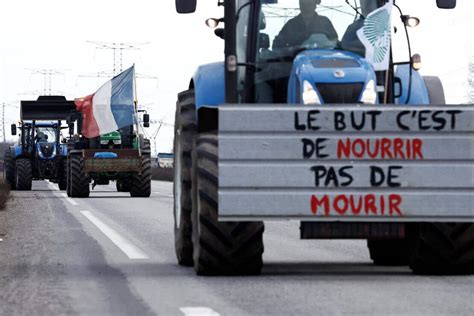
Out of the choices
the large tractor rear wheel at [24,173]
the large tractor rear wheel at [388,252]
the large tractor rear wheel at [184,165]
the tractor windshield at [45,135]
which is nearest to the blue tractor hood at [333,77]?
the large tractor rear wheel at [184,165]

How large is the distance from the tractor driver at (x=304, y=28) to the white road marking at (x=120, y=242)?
10.8ft

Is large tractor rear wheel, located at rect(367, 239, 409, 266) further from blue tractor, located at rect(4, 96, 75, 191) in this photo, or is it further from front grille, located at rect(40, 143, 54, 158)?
front grille, located at rect(40, 143, 54, 158)

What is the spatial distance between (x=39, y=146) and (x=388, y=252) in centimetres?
3829

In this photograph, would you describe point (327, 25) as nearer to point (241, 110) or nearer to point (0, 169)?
point (241, 110)

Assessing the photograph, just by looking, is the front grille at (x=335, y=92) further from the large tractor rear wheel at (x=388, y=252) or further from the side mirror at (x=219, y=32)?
the large tractor rear wheel at (x=388, y=252)

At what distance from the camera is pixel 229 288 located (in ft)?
35.3

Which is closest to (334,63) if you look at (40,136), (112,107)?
(112,107)

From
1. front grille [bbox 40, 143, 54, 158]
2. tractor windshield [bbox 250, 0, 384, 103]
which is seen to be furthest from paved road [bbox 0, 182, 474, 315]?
front grille [bbox 40, 143, 54, 158]

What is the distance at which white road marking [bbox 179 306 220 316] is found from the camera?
9008mm

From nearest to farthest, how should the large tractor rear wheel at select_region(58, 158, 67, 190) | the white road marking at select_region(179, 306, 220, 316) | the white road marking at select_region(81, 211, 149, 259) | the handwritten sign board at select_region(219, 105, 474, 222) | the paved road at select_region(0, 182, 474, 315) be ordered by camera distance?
the white road marking at select_region(179, 306, 220, 316) < the paved road at select_region(0, 182, 474, 315) < the handwritten sign board at select_region(219, 105, 474, 222) < the white road marking at select_region(81, 211, 149, 259) < the large tractor rear wheel at select_region(58, 158, 67, 190)

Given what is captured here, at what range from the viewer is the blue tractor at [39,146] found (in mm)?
48487

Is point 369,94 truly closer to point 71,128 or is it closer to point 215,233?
point 215,233

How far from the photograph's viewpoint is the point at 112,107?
3978cm

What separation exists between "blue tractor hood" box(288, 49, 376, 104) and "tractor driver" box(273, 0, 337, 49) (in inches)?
17.8
